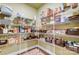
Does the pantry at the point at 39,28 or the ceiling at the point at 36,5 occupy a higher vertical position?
the ceiling at the point at 36,5

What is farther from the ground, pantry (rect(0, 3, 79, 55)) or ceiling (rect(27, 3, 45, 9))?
ceiling (rect(27, 3, 45, 9))

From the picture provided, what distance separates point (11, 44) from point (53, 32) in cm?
58

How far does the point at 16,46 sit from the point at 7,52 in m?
0.14

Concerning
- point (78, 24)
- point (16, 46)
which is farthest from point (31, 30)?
point (78, 24)

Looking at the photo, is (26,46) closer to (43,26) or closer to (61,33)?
(43,26)

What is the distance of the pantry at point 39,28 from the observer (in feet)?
5.49

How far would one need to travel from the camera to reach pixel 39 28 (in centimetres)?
172

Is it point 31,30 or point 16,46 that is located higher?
point 31,30

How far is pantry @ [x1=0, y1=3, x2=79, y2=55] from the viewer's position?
5.49ft

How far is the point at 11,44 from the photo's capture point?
5.55ft

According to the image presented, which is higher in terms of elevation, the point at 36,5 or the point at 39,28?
the point at 36,5
